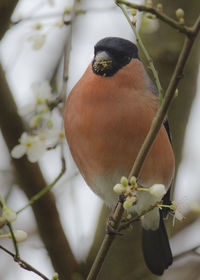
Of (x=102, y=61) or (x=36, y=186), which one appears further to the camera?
(x=36, y=186)

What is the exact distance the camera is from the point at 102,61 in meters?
2.51

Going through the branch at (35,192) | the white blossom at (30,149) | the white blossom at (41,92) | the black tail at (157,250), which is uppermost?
the white blossom at (41,92)

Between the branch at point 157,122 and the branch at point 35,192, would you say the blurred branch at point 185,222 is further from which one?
the branch at point 157,122

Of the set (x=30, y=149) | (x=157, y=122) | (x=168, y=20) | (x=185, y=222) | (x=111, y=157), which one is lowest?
(x=185, y=222)

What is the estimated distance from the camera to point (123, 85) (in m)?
2.55

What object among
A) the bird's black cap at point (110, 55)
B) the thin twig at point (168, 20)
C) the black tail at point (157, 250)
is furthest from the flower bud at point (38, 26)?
the black tail at point (157, 250)

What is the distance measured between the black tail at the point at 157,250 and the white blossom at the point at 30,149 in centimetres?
113

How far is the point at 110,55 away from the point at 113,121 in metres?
0.36

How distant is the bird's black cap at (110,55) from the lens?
→ 2.51 metres

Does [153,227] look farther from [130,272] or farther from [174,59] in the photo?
[174,59]

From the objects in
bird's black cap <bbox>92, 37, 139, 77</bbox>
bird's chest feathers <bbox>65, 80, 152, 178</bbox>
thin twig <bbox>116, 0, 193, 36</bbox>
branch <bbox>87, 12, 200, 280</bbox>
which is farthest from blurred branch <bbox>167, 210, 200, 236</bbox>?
thin twig <bbox>116, 0, 193, 36</bbox>

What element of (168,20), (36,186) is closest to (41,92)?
(36,186)

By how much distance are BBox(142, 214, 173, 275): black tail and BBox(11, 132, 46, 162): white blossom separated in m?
1.13

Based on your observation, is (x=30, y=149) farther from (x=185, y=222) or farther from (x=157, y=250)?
(x=185, y=222)
